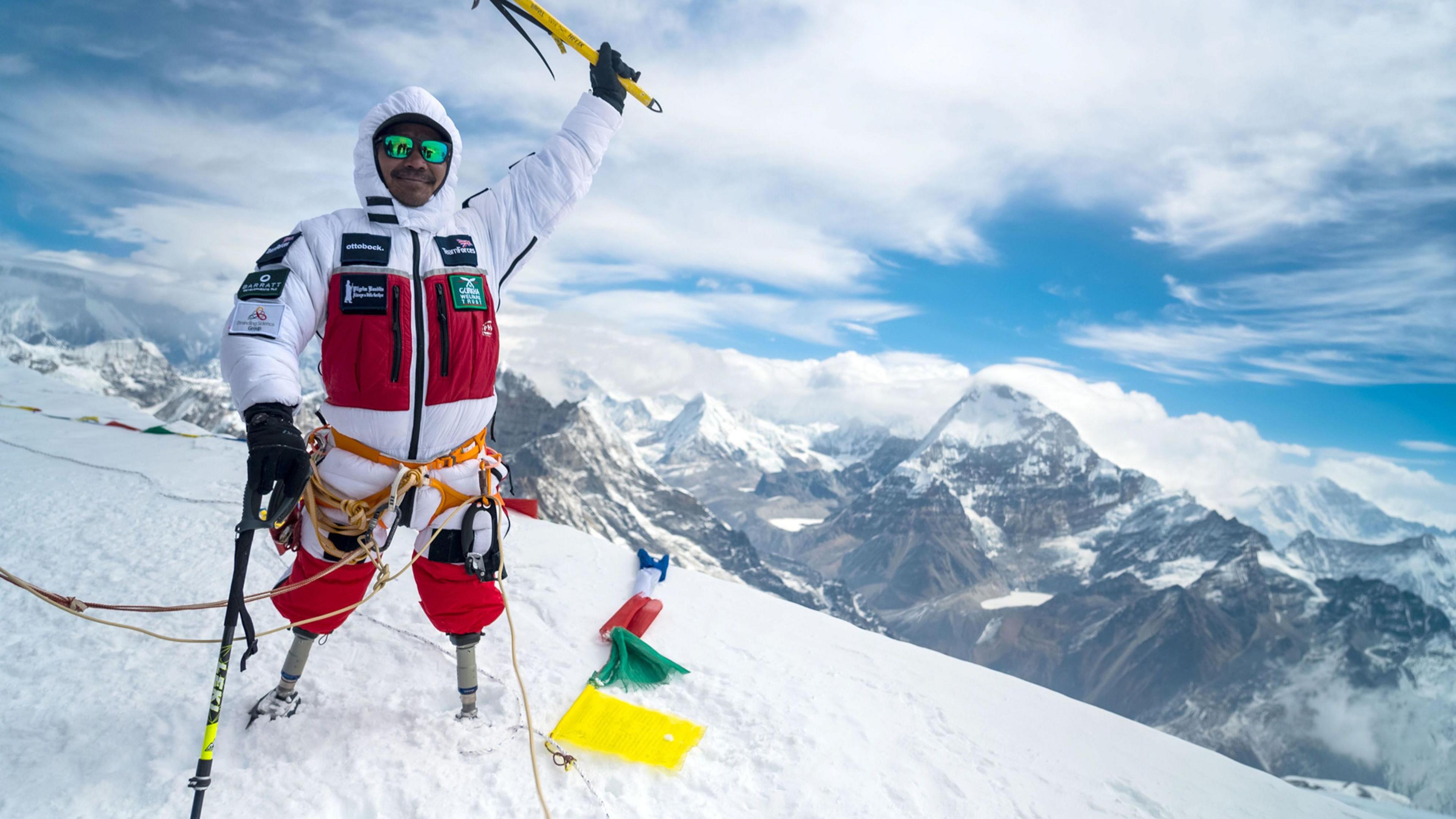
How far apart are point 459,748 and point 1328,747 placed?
250 m

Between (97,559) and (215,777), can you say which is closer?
(215,777)

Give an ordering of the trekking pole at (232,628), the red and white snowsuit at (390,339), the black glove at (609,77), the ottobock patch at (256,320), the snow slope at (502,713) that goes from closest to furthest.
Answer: the trekking pole at (232,628) → the ottobock patch at (256,320) → the red and white snowsuit at (390,339) → the snow slope at (502,713) → the black glove at (609,77)

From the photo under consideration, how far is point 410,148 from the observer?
3785mm

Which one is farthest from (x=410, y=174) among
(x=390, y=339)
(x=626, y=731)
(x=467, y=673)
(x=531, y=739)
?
(x=626, y=731)

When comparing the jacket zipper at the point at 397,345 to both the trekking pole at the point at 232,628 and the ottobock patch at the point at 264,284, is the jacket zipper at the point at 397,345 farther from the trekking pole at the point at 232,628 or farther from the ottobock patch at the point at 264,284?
the trekking pole at the point at 232,628

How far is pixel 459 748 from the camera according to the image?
155 inches

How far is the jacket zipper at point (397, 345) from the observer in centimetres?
354

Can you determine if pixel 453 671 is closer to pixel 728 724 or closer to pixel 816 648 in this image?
pixel 728 724

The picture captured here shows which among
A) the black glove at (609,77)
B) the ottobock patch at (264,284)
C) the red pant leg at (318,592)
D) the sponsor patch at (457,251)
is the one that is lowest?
the red pant leg at (318,592)

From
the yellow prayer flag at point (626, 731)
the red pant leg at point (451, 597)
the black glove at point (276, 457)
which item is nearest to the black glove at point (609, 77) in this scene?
the black glove at point (276, 457)

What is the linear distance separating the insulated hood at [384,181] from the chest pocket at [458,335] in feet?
1.19

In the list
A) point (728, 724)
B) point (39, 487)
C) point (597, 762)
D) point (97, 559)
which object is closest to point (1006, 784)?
point (728, 724)

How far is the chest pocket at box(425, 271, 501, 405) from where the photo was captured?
3.65 meters

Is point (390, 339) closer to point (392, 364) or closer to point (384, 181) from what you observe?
point (392, 364)
